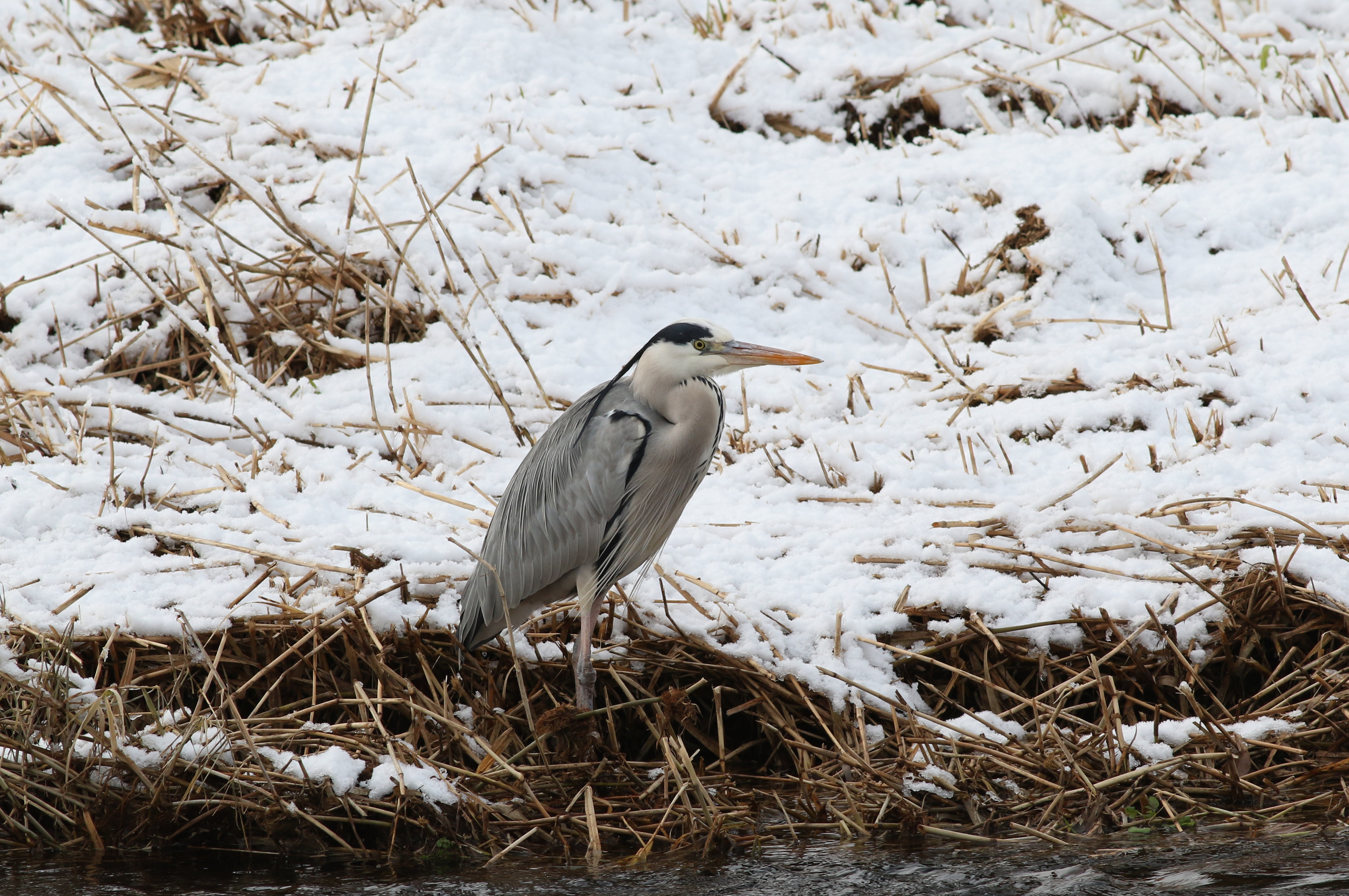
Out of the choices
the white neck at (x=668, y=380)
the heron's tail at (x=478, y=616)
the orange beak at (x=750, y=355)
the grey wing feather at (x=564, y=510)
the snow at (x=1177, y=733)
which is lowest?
the snow at (x=1177, y=733)

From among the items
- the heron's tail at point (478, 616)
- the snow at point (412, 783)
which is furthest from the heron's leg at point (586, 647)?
the snow at point (412, 783)

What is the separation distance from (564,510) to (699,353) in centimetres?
62

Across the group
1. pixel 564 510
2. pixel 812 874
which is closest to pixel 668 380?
pixel 564 510

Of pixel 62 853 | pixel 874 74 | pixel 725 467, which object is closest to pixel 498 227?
pixel 725 467

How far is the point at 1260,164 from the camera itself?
19.6 ft

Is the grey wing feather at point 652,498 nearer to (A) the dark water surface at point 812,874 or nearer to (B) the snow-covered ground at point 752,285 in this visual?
(B) the snow-covered ground at point 752,285

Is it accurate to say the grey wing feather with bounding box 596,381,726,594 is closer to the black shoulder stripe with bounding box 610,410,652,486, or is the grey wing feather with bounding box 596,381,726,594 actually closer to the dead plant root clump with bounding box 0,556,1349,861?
the black shoulder stripe with bounding box 610,410,652,486

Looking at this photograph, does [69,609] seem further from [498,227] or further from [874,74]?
[874,74]

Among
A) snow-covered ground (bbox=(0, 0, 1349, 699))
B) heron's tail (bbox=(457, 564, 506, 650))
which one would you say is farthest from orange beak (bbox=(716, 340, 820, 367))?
heron's tail (bbox=(457, 564, 506, 650))

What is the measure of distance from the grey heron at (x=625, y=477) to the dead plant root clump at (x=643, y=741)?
0.25 meters

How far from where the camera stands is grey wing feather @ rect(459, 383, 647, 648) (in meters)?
3.36

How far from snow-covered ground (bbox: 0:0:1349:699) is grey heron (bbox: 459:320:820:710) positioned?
0.87 ft

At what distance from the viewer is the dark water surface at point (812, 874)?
2451 mm

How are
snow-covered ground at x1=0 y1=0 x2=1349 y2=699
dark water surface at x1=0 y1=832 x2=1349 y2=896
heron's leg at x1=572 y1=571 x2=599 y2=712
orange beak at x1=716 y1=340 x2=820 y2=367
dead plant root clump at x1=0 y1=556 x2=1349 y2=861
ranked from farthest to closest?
snow-covered ground at x1=0 y1=0 x2=1349 y2=699 → orange beak at x1=716 y1=340 x2=820 y2=367 → heron's leg at x1=572 y1=571 x2=599 y2=712 → dead plant root clump at x1=0 y1=556 x2=1349 y2=861 → dark water surface at x1=0 y1=832 x2=1349 y2=896
